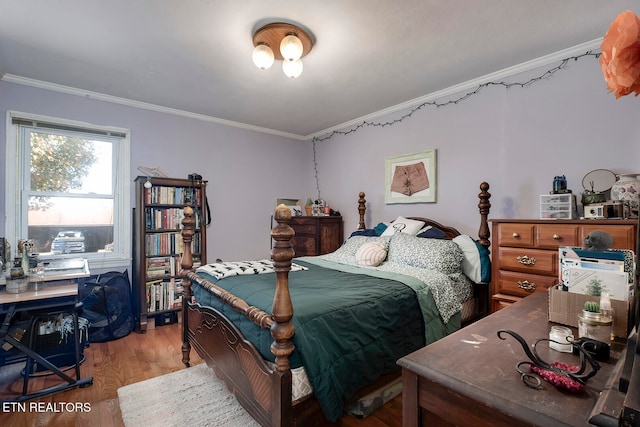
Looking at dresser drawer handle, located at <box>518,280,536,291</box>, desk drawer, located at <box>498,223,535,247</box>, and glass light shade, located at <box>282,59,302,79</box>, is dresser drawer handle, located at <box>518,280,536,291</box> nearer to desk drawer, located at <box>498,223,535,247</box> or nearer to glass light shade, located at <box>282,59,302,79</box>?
desk drawer, located at <box>498,223,535,247</box>

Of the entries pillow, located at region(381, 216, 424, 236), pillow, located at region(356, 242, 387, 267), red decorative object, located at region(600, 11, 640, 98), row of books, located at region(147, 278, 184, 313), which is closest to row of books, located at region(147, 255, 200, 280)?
row of books, located at region(147, 278, 184, 313)

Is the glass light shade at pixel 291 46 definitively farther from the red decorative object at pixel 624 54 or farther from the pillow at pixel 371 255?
the red decorative object at pixel 624 54

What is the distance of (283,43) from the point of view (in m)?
2.08

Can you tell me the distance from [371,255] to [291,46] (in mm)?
1810

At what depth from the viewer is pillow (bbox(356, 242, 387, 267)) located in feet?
9.12

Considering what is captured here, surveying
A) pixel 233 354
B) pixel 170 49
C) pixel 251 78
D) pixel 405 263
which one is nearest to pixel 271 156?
pixel 251 78

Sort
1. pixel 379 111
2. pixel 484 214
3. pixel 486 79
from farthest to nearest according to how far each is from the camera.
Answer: pixel 379 111
pixel 486 79
pixel 484 214

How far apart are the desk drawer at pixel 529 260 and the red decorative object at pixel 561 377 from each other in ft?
5.18

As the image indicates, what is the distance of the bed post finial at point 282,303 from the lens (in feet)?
4.50

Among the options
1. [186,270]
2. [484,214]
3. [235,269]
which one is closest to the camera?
[235,269]

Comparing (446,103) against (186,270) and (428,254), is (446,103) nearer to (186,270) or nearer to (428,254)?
(428,254)

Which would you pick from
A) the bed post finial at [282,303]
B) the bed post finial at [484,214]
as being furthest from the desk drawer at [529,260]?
the bed post finial at [282,303]

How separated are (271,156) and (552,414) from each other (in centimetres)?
442

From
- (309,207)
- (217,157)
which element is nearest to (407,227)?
(309,207)
